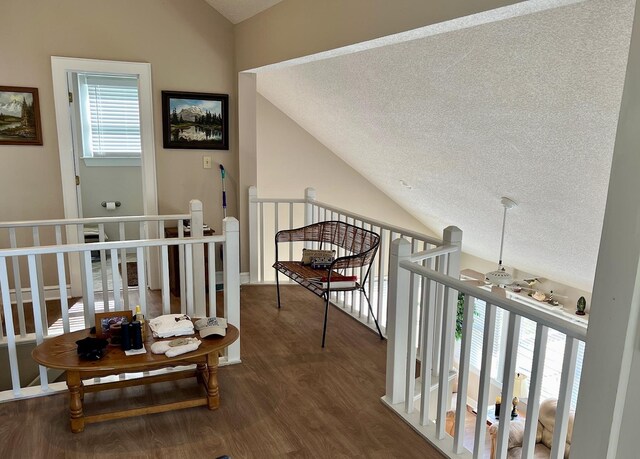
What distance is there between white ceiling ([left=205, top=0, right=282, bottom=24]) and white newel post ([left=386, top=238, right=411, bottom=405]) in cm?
222

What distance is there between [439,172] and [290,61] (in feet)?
6.19

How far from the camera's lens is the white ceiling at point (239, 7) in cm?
374

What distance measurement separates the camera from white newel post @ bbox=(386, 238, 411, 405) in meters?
2.43

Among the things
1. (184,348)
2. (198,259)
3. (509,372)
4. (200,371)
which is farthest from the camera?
(198,259)

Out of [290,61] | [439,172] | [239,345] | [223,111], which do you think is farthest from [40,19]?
[439,172]

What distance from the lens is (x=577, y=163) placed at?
10.4ft

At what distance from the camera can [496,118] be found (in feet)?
10.4

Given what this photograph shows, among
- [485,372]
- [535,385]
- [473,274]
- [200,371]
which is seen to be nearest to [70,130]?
[200,371]

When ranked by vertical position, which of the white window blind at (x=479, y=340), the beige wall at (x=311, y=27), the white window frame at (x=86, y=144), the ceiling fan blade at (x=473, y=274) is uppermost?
the beige wall at (x=311, y=27)

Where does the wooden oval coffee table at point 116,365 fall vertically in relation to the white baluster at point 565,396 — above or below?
below

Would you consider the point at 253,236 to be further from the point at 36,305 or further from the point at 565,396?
the point at 565,396

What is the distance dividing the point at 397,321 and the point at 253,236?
7.76 feet

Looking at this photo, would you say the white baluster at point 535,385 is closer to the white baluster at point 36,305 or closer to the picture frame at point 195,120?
the white baluster at point 36,305

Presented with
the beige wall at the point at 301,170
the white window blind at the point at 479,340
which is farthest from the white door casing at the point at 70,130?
the white window blind at the point at 479,340
